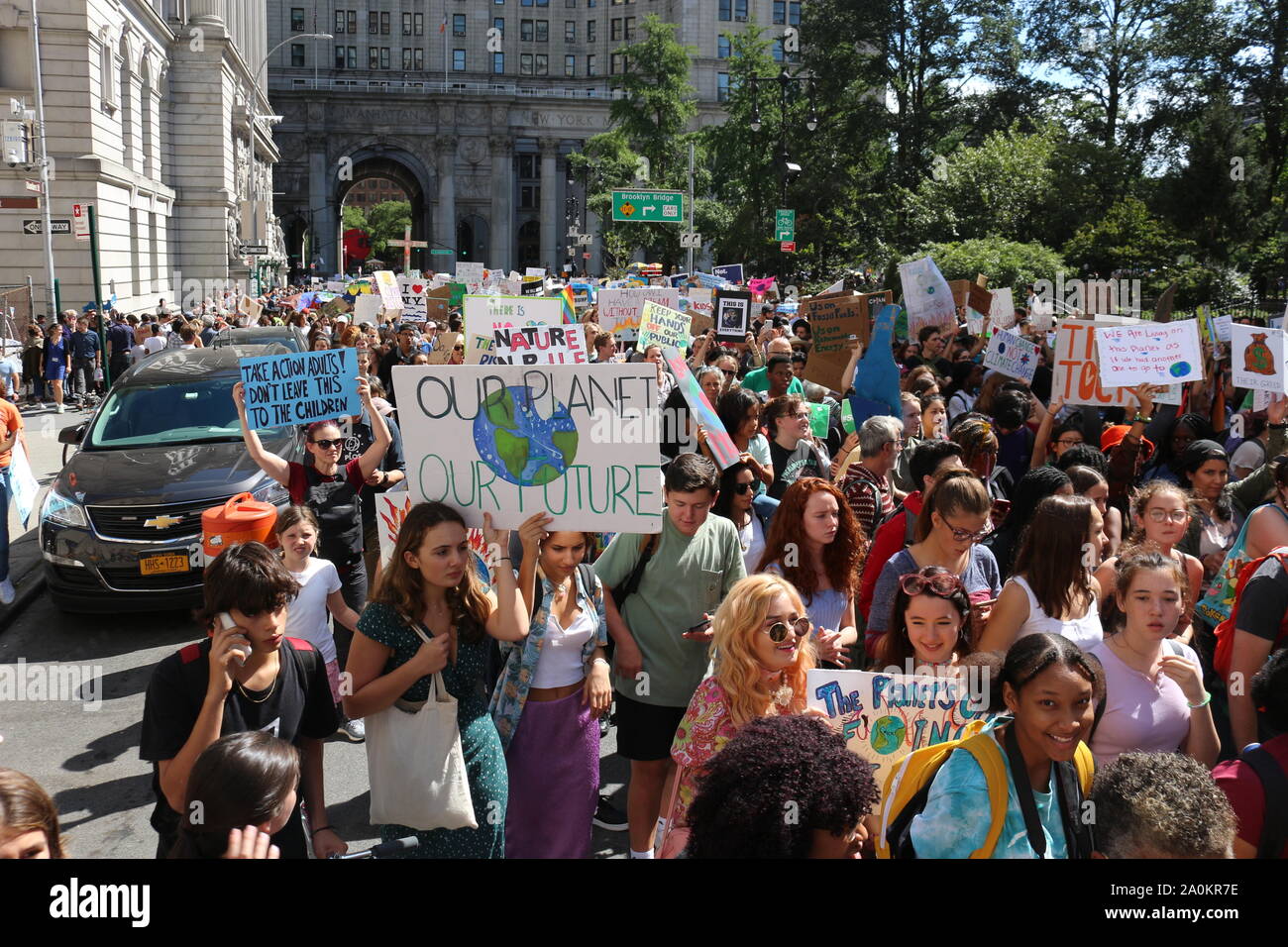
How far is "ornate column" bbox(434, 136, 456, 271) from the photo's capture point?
97125 mm

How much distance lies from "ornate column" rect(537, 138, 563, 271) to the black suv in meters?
89.9

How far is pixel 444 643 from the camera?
3854 millimetres

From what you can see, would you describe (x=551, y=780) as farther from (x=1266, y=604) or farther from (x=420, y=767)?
(x=1266, y=604)

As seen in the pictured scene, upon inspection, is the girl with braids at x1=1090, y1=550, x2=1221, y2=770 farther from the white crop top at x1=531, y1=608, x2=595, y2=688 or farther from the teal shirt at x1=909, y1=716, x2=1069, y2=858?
the white crop top at x1=531, y1=608, x2=595, y2=688

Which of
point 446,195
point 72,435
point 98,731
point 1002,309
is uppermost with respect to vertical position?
point 446,195

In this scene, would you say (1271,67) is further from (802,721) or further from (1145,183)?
(802,721)

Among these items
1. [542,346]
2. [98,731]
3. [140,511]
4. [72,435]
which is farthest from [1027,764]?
[72,435]

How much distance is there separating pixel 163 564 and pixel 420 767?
18.2 feet

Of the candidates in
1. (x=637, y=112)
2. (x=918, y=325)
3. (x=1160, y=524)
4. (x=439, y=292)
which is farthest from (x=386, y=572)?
(x=637, y=112)

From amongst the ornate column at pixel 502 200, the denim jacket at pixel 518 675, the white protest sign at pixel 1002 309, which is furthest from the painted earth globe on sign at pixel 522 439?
the ornate column at pixel 502 200

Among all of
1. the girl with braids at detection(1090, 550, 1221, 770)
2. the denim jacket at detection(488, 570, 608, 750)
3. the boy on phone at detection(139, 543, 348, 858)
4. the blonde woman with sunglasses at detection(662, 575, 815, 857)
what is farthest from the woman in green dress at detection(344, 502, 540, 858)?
the girl with braids at detection(1090, 550, 1221, 770)

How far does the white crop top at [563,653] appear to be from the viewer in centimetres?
443

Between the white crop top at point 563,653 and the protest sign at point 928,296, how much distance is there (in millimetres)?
10368

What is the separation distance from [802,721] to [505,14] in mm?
110244
